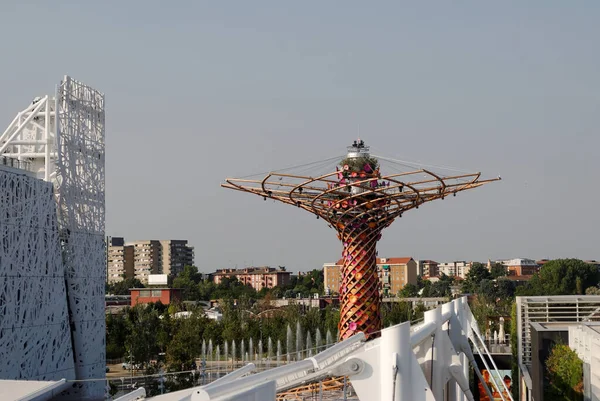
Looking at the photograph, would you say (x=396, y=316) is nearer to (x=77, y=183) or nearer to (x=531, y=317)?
(x=77, y=183)

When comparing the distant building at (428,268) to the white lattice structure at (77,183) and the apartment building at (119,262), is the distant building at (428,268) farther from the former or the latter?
the white lattice structure at (77,183)

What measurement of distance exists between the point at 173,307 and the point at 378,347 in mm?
70652

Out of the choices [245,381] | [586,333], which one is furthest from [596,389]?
[245,381]

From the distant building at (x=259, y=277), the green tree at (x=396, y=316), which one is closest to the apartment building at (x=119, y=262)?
the distant building at (x=259, y=277)

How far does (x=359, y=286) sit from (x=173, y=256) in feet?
544

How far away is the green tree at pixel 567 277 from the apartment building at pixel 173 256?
88246 mm

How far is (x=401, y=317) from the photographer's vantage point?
190 feet

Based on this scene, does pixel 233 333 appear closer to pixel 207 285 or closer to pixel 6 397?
pixel 6 397

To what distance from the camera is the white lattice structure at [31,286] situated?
34.6 metres

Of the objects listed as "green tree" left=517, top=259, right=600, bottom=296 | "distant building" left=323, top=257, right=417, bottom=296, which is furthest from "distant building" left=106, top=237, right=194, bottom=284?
"green tree" left=517, top=259, right=600, bottom=296

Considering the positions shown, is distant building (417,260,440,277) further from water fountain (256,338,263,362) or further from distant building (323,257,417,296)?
water fountain (256,338,263,362)

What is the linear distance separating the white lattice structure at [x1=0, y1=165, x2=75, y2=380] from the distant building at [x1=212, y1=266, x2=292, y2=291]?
117 metres

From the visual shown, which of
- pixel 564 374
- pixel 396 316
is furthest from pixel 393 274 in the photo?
pixel 564 374

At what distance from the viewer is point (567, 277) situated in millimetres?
108812
